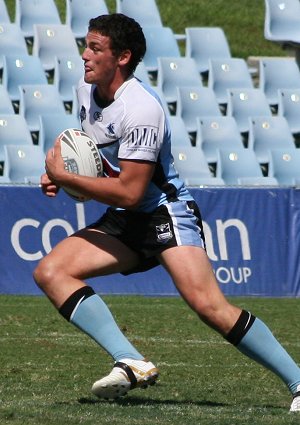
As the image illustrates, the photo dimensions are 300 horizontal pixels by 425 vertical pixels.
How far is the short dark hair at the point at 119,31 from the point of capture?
562 cm

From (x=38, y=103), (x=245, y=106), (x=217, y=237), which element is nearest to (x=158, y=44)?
(x=245, y=106)

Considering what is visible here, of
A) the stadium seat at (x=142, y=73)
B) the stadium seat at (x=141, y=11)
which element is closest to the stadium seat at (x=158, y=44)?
the stadium seat at (x=141, y=11)

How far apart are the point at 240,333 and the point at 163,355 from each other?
106 inches

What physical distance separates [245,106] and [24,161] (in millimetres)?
4043

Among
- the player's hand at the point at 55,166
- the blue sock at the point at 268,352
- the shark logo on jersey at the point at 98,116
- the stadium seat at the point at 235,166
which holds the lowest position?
the stadium seat at the point at 235,166

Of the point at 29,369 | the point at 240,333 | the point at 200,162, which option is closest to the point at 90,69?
the point at 240,333

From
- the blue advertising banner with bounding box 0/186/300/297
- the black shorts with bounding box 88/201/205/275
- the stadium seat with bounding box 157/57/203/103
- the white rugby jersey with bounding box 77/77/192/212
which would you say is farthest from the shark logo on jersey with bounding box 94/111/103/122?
the stadium seat with bounding box 157/57/203/103

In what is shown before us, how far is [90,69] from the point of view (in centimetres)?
566

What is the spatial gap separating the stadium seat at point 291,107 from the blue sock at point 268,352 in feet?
37.0

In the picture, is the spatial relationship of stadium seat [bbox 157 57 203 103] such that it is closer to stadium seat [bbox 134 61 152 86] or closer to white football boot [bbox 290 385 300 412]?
stadium seat [bbox 134 61 152 86]

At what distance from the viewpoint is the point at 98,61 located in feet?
18.6

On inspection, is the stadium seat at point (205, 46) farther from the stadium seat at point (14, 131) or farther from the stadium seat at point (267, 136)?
the stadium seat at point (14, 131)

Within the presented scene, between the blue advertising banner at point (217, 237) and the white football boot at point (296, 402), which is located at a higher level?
the white football boot at point (296, 402)

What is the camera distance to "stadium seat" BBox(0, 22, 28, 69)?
15.7m
